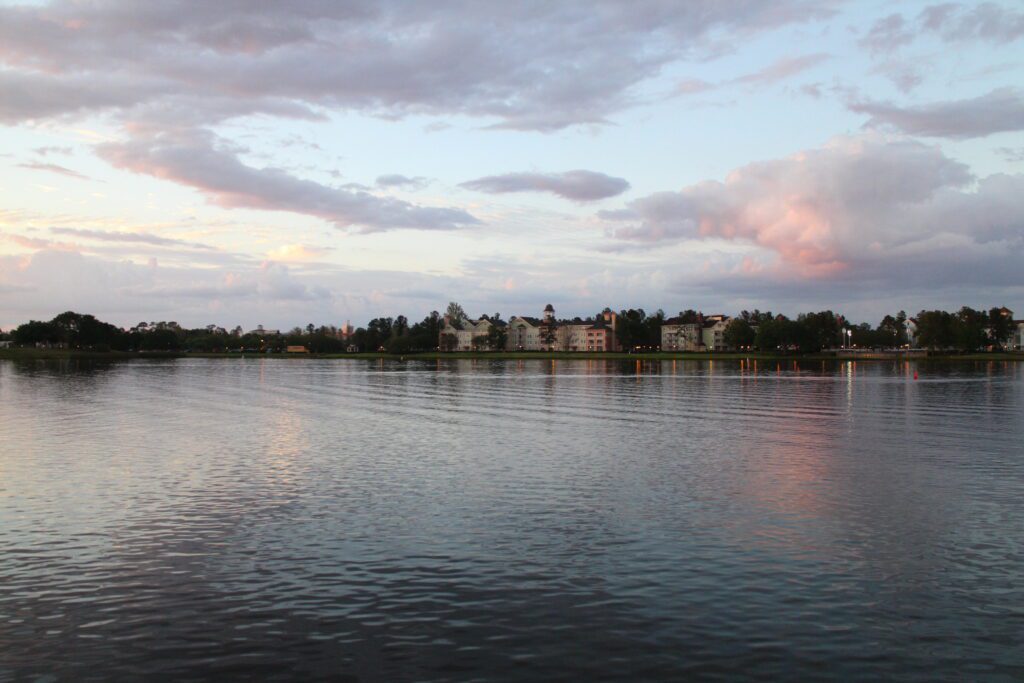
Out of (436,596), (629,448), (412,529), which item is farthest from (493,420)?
(436,596)

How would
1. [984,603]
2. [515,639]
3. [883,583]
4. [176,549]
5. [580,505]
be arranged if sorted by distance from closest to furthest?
[515,639] → [984,603] → [883,583] → [176,549] → [580,505]

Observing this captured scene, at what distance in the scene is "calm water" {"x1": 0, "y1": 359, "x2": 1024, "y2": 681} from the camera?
42.7ft

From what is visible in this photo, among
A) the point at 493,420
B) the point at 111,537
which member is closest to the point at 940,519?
the point at 111,537

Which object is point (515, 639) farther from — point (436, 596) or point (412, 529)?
point (412, 529)

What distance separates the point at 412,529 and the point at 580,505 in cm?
568

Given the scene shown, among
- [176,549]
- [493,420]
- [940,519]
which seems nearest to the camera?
[176,549]

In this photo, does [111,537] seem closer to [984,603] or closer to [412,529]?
[412,529]

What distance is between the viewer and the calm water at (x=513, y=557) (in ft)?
42.7

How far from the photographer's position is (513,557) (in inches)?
731

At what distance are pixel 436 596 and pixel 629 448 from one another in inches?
894

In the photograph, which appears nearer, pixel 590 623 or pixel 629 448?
pixel 590 623

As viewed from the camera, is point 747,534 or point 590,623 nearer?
point 590,623

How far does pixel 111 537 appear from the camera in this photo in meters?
20.5

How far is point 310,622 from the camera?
47.1 ft
